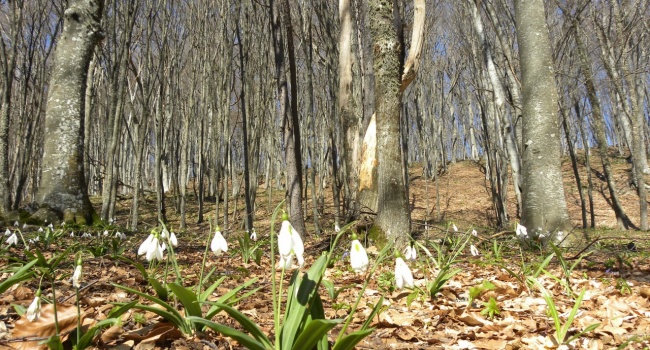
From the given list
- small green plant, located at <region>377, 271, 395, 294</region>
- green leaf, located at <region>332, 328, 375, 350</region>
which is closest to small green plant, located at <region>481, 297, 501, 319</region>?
small green plant, located at <region>377, 271, 395, 294</region>

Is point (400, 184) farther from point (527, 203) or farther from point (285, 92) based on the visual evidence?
point (285, 92)

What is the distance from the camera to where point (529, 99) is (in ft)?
16.9

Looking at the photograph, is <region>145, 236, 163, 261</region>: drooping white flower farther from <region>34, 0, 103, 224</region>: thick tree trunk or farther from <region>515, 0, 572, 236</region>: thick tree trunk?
<region>515, 0, 572, 236</region>: thick tree trunk

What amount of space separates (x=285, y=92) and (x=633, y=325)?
5477 mm

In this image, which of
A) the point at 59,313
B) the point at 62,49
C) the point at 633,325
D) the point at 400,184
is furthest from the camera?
the point at 62,49

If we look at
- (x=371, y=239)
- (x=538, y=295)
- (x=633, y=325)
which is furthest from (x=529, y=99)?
(x=633, y=325)

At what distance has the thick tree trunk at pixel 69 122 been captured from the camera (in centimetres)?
525

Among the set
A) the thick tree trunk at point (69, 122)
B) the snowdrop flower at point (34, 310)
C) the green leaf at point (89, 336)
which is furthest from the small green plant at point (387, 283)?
the thick tree trunk at point (69, 122)

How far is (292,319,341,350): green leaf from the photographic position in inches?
45.5

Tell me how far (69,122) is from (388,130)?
4797mm

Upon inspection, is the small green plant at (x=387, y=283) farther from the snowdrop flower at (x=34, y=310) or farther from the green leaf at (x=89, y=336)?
the snowdrop flower at (x=34, y=310)

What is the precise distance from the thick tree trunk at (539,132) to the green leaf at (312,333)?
4545mm

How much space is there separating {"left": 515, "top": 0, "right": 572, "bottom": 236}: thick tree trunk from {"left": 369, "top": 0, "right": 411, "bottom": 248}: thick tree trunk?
7.47 feet

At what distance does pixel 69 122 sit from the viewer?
5.45 meters
